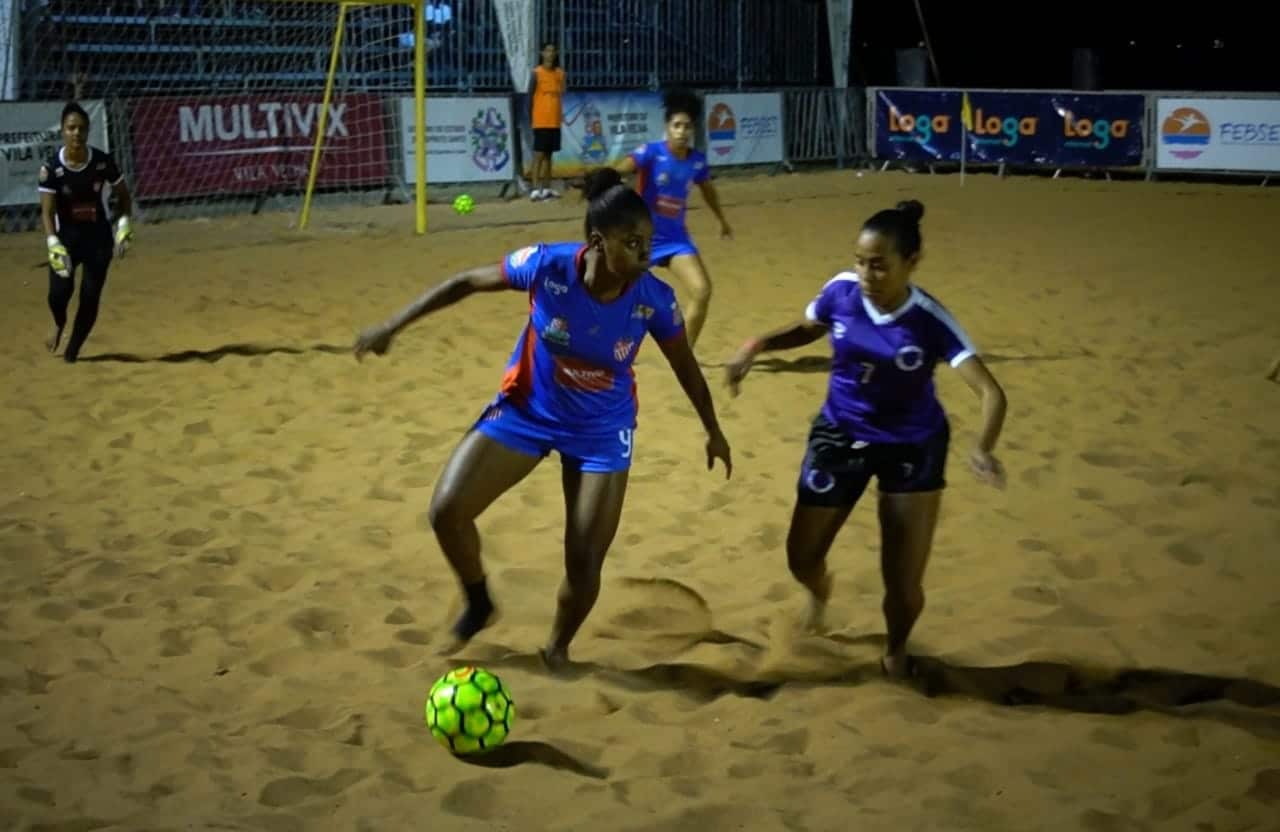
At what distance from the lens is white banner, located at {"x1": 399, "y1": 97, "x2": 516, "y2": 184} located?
2045 cm

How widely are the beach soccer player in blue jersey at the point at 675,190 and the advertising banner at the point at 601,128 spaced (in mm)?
11773

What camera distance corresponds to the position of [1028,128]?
23.6 m

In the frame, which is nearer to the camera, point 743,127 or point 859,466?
point 859,466

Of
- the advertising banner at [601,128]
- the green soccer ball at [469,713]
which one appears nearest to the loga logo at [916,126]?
the advertising banner at [601,128]

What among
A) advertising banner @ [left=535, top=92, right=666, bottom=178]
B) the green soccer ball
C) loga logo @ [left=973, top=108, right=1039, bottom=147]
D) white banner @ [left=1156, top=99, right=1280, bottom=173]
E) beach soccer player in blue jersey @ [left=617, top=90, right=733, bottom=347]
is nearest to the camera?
the green soccer ball

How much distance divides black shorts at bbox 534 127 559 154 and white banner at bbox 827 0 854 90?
23.3 ft

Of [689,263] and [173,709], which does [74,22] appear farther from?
[173,709]

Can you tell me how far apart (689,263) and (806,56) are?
18.4 metres

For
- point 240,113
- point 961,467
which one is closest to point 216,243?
point 240,113

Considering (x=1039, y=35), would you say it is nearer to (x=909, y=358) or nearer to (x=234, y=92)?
(x=234, y=92)

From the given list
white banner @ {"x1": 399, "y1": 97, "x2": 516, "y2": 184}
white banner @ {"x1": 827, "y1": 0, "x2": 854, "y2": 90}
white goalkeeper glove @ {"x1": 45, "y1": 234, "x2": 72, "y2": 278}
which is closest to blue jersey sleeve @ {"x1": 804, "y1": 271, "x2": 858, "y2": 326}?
white goalkeeper glove @ {"x1": 45, "y1": 234, "x2": 72, "y2": 278}

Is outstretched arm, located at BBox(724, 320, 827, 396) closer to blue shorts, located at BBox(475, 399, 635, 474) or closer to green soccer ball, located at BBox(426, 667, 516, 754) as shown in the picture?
blue shorts, located at BBox(475, 399, 635, 474)

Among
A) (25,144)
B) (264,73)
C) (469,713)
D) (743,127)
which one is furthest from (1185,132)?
(469,713)

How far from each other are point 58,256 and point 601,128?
13.5m
